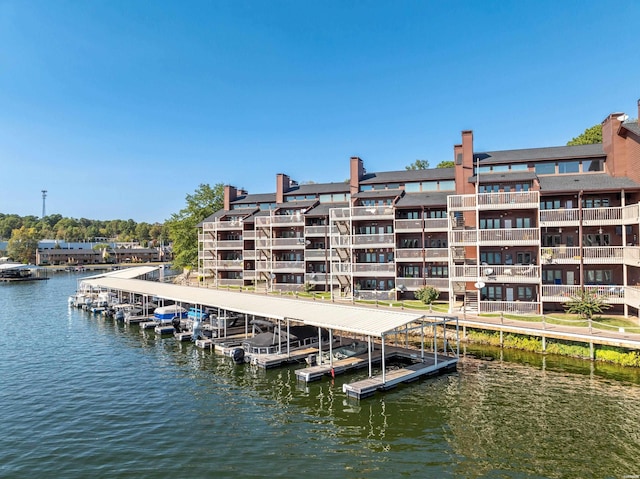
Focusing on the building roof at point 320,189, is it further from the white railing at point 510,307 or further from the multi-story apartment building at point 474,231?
the white railing at point 510,307

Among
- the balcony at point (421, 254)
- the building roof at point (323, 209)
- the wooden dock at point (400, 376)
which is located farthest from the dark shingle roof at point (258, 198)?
the wooden dock at point (400, 376)

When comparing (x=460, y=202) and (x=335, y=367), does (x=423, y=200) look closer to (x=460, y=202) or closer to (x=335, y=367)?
(x=460, y=202)

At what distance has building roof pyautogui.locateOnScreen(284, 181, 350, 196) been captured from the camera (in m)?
58.3

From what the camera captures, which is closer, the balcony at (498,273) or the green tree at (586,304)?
the green tree at (586,304)

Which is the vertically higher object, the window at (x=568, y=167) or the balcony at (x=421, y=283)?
the window at (x=568, y=167)

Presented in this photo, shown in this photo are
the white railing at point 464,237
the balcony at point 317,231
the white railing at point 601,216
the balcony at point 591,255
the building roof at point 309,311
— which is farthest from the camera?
the balcony at point 317,231

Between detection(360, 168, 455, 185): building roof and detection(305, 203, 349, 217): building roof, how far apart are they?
455cm

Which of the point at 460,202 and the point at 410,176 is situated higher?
the point at 410,176

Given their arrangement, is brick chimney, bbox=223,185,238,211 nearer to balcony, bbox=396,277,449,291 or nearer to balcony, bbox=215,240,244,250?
balcony, bbox=215,240,244,250

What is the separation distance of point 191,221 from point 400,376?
63.0 m

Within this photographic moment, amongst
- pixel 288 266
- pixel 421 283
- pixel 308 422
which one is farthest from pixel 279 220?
pixel 308 422

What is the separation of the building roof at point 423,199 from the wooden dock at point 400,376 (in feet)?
65.8

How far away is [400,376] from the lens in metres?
25.5

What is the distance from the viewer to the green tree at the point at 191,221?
78.0m
